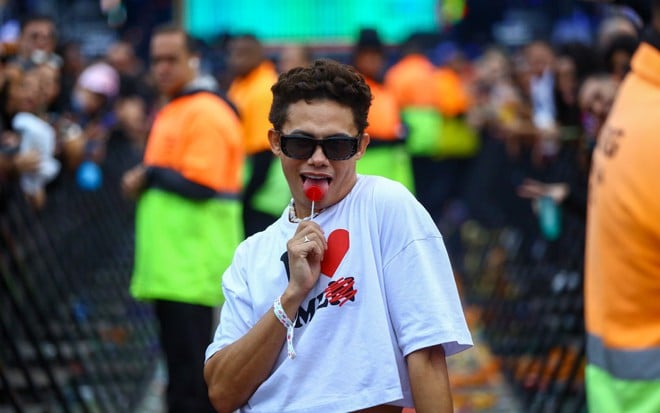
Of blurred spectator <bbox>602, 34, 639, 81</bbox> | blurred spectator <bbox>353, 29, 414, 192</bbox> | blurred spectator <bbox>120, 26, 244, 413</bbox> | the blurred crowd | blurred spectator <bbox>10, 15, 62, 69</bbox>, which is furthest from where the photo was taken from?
blurred spectator <bbox>10, 15, 62, 69</bbox>

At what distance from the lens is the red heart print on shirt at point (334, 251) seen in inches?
108

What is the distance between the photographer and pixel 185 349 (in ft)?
19.6

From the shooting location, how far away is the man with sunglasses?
269cm

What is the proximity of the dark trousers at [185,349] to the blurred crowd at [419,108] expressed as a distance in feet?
4.08

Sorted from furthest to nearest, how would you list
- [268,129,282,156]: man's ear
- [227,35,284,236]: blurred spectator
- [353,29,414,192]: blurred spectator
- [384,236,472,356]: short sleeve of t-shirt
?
[353,29,414,192]: blurred spectator
[227,35,284,236]: blurred spectator
[268,129,282,156]: man's ear
[384,236,472,356]: short sleeve of t-shirt

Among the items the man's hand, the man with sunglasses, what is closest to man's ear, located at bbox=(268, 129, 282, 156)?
the man with sunglasses

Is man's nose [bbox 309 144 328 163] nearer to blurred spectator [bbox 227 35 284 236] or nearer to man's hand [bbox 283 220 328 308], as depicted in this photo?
man's hand [bbox 283 220 328 308]

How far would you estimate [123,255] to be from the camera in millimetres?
11852

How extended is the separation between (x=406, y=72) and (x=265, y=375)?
30.5 feet

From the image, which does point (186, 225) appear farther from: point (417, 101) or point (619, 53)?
point (417, 101)

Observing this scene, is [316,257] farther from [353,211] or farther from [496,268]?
[496,268]

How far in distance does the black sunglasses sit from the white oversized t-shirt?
12 cm

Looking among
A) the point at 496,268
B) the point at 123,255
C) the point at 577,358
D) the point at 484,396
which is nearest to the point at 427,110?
the point at 496,268

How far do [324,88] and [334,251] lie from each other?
0.38m
